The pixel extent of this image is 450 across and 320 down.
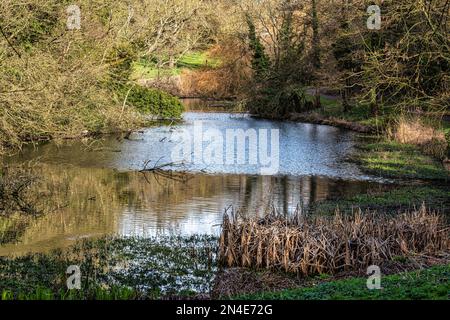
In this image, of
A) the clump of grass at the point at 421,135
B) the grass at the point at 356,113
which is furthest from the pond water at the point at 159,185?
the grass at the point at 356,113

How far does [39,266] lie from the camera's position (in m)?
12.4

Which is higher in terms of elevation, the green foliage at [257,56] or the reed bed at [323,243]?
the green foliage at [257,56]

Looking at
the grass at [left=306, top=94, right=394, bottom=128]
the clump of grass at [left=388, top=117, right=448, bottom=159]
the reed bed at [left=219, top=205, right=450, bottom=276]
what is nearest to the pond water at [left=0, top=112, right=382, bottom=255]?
the reed bed at [left=219, top=205, right=450, bottom=276]

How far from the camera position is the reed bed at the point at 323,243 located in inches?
478

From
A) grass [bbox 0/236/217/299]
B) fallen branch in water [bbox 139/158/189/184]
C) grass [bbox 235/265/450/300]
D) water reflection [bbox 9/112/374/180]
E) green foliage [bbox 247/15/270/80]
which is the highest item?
green foliage [bbox 247/15/270/80]

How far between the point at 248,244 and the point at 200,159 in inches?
630

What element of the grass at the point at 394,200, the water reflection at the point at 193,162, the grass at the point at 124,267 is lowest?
the grass at the point at 124,267

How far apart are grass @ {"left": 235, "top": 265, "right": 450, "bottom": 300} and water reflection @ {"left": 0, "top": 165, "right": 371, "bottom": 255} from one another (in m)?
6.02

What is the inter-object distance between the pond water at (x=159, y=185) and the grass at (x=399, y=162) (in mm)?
906

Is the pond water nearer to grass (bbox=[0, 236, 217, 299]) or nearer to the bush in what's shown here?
grass (bbox=[0, 236, 217, 299])

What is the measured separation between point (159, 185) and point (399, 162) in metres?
10.6

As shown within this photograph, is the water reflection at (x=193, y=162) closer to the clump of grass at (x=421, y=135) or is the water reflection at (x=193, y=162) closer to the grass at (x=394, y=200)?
the clump of grass at (x=421, y=135)

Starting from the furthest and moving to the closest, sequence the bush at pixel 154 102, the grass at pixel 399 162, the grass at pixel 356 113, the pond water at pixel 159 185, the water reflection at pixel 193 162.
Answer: the grass at pixel 356 113 < the bush at pixel 154 102 < the water reflection at pixel 193 162 < the grass at pixel 399 162 < the pond water at pixel 159 185

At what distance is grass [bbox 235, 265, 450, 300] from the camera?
8180 mm
